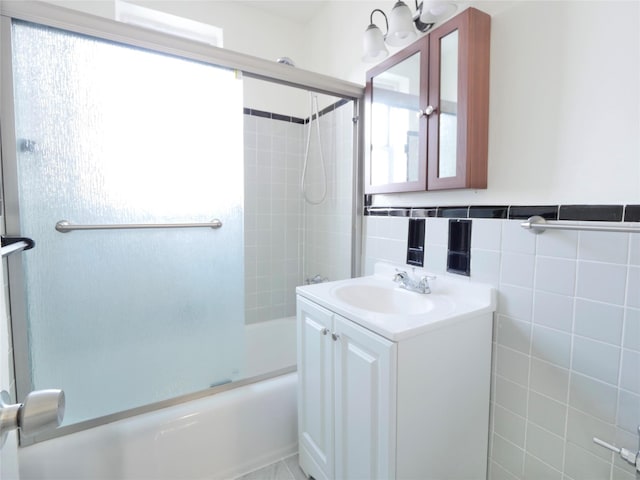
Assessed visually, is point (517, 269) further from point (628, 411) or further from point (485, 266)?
point (628, 411)

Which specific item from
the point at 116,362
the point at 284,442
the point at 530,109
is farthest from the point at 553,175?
the point at 116,362

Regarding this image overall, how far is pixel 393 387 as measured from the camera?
94cm

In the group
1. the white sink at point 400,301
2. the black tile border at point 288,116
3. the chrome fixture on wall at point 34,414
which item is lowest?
the white sink at point 400,301

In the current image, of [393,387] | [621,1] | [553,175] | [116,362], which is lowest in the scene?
[116,362]

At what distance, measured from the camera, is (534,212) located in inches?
42.2

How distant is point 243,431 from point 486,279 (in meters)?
1.20

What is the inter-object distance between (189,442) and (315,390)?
56cm

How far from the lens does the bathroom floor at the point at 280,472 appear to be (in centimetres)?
144

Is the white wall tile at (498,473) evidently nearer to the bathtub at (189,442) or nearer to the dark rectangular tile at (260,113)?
the bathtub at (189,442)

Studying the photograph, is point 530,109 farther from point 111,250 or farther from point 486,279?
point 111,250

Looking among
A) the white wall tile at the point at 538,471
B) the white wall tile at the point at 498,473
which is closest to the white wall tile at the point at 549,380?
the white wall tile at the point at 538,471

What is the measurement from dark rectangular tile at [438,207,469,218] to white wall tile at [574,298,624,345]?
0.47 meters

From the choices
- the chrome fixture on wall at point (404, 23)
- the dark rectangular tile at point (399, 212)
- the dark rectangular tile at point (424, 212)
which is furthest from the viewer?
the dark rectangular tile at point (399, 212)

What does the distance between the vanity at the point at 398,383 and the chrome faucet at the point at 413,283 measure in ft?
0.10
